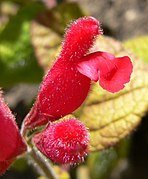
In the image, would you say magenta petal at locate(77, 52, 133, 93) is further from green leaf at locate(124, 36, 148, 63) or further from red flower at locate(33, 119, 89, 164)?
A: green leaf at locate(124, 36, 148, 63)

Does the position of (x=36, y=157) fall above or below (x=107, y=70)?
below

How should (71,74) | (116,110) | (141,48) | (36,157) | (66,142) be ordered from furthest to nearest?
(141,48) < (116,110) < (36,157) < (71,74) < (66,142)

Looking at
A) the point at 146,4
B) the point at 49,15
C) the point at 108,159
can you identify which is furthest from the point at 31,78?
the point at 146,4

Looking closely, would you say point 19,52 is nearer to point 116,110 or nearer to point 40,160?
point 116,110

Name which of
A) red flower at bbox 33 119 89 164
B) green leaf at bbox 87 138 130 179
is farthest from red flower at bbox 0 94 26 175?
green leaf at bbox 87 138 130 179

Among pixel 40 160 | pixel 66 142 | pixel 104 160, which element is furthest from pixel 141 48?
pixel 66 142

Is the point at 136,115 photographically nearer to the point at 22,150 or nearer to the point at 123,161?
the point at 22,150
